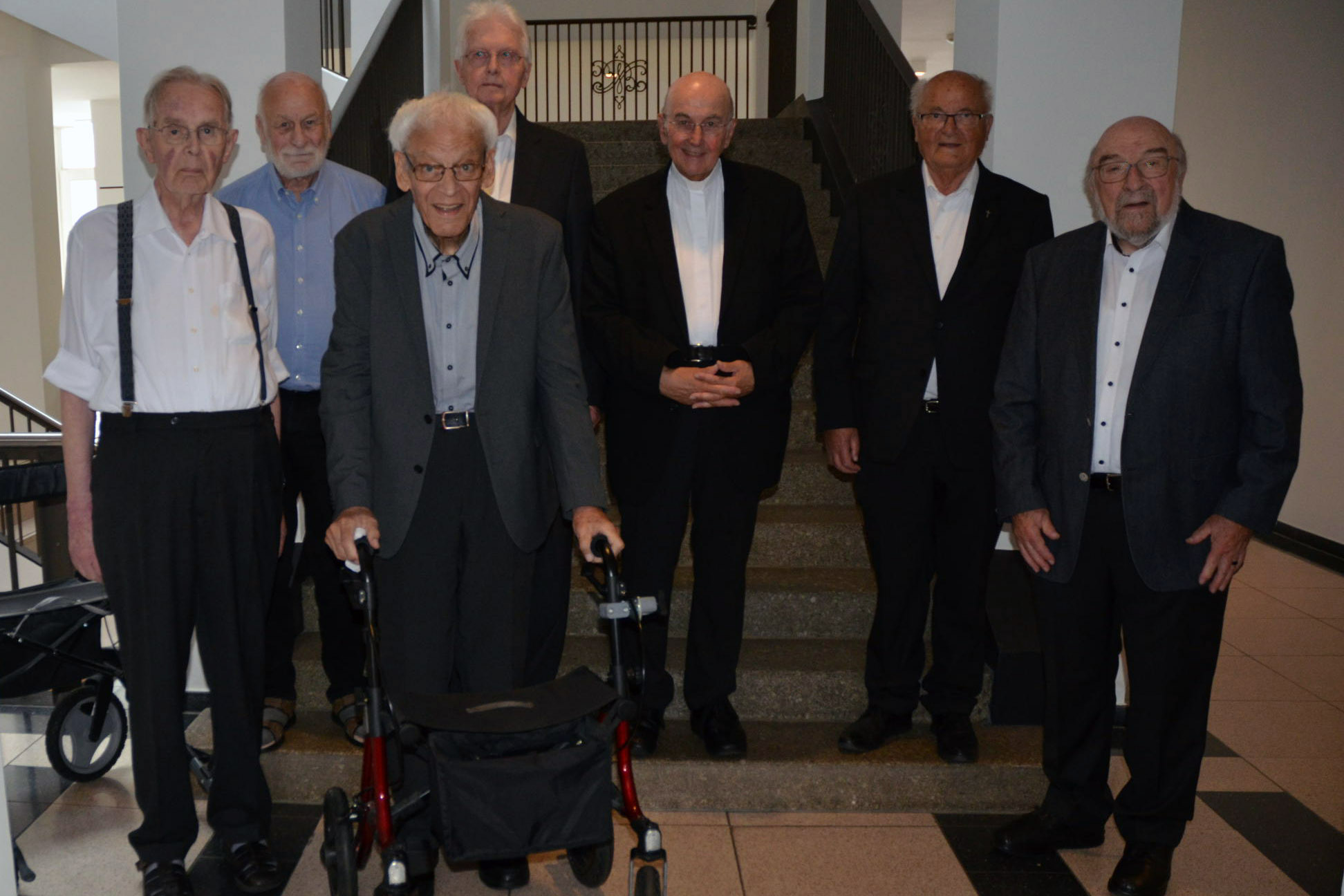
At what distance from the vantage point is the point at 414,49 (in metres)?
5.91

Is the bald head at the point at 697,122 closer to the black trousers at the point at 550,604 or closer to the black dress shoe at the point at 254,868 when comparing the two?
the black trousers at the point at 550,604

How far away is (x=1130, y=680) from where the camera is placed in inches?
111

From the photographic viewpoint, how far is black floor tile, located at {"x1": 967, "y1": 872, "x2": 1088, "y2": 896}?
276 centimetres

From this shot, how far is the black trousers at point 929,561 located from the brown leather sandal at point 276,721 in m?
1.76

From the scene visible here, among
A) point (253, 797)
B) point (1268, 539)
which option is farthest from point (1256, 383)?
point (1268, 539)

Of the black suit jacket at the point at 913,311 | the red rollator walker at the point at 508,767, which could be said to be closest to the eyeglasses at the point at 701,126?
the black suit jacket at the point at 913,311

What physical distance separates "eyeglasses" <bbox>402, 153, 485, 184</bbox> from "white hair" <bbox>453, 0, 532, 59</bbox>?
1026mm

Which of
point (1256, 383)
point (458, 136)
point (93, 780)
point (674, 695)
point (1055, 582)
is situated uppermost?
point (458, 136)

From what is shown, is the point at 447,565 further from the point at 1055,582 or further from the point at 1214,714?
the point at 1214,714

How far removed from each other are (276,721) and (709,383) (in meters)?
1.65

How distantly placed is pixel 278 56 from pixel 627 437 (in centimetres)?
174

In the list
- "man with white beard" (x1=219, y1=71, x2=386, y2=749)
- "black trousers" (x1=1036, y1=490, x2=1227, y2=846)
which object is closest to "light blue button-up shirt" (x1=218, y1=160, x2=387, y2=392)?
"man with white beard" (x1=219, y1=71, x2=386, y2=749)

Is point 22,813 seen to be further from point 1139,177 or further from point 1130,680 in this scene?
point 1139,177

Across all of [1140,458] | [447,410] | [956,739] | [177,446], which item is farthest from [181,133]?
[956,739]
